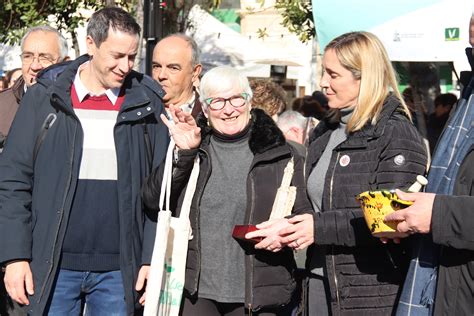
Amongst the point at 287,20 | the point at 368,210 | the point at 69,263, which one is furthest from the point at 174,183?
the point at 287,20

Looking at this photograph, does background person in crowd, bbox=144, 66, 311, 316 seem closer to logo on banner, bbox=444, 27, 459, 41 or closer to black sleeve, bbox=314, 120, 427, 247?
black sleeve, bbox=314, 120, 427, 247

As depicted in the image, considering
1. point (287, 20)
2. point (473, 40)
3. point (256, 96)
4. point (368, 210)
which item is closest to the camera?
point (473, 40)

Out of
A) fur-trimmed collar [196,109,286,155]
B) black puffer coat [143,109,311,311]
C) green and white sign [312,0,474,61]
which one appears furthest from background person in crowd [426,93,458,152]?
black puffer coat [143,109,311,311]

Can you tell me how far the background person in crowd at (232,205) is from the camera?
14.3 feet

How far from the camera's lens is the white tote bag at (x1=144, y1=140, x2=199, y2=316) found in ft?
13.6

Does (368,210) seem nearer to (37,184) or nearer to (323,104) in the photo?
(37,184)

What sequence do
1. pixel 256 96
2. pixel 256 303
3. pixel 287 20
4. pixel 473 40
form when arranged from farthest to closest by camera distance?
pixel 287 20 < pixel 256 96 < pixel 256 303 < pixel 473 40

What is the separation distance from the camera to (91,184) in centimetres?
433

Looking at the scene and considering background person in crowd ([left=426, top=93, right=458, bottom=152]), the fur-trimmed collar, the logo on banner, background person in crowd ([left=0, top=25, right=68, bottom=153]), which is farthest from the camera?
background person in crowd ([left=426, top=93, right=458, bottom=152])

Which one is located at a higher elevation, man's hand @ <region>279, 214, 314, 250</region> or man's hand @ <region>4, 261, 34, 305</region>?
man's hand @ <region>279, 214, 314, 250</region>

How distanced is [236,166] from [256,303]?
70 cm

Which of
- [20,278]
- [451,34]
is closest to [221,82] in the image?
[20,278]

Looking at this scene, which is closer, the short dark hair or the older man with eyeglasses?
the short dark hair

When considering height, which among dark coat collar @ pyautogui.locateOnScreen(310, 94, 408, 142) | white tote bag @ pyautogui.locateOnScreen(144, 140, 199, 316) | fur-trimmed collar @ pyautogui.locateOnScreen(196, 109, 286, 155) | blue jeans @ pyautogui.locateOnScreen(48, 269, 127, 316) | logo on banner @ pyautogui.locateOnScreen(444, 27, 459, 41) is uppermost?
logo on banner @ pyautogui.locateOnScreen(444, 27, 459, 41)
